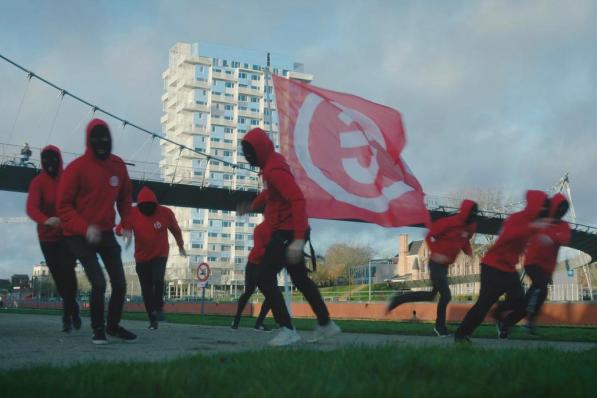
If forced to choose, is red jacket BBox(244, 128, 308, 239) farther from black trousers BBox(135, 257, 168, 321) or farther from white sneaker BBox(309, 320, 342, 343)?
black trousers BBox(135, 257, 168, 321)

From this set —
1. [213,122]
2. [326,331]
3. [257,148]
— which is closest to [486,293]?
[326,331]

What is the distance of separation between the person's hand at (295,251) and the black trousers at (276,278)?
0.36 ft

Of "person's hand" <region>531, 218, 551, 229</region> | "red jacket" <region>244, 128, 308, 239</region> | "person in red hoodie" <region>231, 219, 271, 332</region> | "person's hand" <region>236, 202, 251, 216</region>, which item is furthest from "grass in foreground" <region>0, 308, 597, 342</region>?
"red jacket" <region>244, 128, 308, 239</region>

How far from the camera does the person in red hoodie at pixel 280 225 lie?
6.66 m

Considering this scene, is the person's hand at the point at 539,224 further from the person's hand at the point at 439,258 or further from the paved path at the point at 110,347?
the person's hand at the point at 439,258

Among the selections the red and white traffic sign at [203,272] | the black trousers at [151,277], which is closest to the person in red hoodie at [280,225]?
the black trousers at [151,277]

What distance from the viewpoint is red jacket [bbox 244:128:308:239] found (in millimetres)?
6637

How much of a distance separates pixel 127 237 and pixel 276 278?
207 cm

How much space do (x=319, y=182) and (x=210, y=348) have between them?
5143 mm

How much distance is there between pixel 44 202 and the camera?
855cm

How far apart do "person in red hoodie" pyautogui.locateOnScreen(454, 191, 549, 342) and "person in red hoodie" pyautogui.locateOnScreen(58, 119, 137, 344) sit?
339 centimetres

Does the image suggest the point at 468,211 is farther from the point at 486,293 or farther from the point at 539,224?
the point at 486,293


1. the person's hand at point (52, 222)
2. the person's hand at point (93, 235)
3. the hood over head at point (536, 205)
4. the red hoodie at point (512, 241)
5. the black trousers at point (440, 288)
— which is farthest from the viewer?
the black trousers at point (440, 288)

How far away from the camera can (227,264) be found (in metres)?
134
